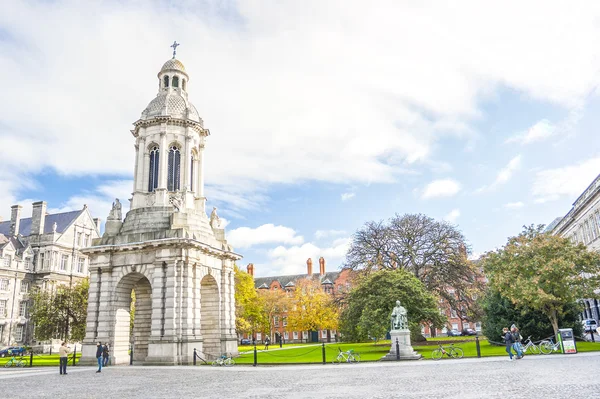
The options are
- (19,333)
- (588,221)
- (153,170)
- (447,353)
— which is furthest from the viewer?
(19,333)

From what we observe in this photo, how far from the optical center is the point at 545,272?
28.2 metres

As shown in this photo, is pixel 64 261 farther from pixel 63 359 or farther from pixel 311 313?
pixel 63 359

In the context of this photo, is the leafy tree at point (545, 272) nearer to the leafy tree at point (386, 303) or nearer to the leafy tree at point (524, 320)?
the leafy tree at point (524, 320)

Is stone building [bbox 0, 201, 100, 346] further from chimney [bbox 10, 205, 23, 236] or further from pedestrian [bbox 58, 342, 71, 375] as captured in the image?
pedestrian [bbox 58, 342, 71, 375]

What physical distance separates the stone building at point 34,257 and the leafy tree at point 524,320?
142 ft

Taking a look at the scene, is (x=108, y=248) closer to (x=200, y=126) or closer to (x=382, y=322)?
(x=200, y=126)

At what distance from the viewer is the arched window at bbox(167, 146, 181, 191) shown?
32156 millimetres

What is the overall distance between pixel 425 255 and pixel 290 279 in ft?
208

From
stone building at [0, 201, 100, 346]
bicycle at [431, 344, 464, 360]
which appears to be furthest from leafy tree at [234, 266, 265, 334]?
bicycle at [431, 344, 464, 360]

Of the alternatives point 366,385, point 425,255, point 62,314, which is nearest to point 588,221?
point 425,255

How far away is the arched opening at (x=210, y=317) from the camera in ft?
102

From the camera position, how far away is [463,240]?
44531 mm

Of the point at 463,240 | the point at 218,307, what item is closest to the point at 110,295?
the point at 218,307

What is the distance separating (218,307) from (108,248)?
796cm
